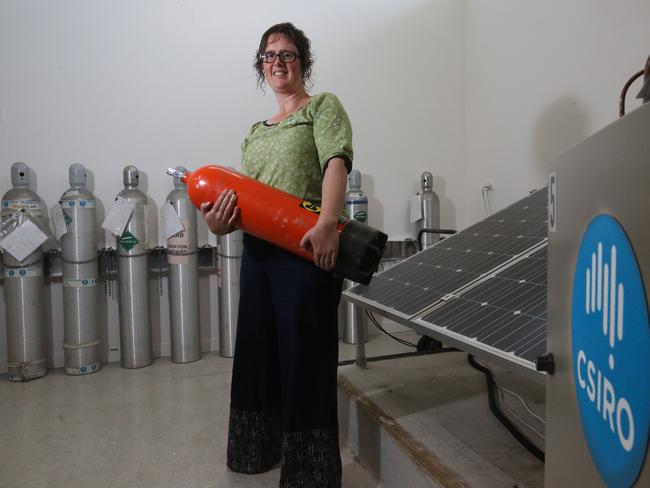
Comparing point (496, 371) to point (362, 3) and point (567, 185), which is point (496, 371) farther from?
point (362, 3)

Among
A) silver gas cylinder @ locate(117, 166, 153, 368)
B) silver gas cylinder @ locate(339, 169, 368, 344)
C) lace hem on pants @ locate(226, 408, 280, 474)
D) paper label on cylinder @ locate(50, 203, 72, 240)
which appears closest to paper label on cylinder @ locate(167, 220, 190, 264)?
silver gas cylinder @ locate(117, 166, 153, 368)

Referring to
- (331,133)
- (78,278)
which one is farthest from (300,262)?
(78,278)

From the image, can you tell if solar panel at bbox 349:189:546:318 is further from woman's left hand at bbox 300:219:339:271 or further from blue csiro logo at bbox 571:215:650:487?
blue csiro logo at bbox 571:215:650:487

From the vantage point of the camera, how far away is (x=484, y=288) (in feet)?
4.81

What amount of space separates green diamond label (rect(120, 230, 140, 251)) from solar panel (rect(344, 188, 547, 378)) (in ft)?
5.25

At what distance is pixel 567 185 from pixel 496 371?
5.32 feet

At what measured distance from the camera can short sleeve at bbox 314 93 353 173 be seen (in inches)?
49.7

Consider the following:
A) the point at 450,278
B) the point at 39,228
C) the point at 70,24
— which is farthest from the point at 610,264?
the point at 70,24

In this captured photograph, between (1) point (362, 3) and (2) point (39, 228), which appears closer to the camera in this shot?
(2) point (39, 228)

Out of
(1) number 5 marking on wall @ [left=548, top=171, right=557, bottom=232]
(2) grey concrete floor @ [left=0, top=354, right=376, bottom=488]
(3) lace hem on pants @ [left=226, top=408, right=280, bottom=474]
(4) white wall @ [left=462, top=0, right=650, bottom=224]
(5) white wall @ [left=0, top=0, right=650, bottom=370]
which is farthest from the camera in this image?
(5) white wall @ [left=0, top=0, right=650, bottom=370]

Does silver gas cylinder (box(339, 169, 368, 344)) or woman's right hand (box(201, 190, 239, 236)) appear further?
silver gas cylinder (box(339, 169, 368, 344))

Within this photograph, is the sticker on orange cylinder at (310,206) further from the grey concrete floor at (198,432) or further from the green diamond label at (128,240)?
the green diamond label at (128,240)

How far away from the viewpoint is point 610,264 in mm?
455

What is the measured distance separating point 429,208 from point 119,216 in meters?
2.15
